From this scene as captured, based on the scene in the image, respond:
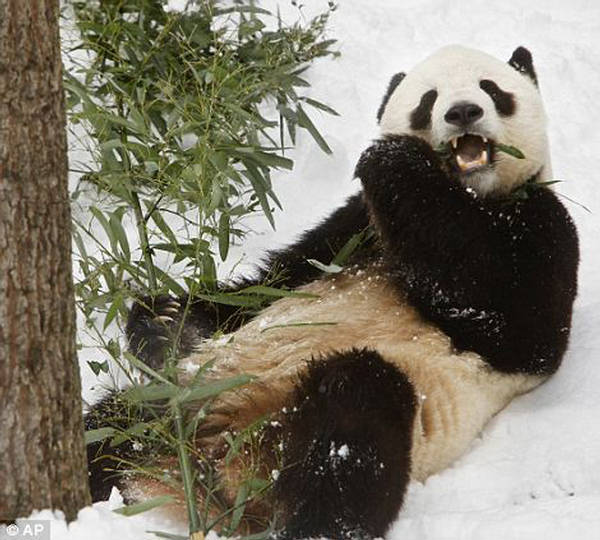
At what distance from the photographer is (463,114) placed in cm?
331

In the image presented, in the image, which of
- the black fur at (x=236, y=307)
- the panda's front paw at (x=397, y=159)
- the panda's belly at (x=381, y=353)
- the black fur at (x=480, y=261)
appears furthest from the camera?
the black fur at (x=236, y=307)

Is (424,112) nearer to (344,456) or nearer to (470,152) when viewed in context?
(470,152)

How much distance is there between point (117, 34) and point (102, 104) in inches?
12.8

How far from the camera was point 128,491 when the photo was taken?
2855 mm

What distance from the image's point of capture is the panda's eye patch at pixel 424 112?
11.9 ft

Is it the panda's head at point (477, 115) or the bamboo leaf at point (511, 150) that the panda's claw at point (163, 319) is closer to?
the panda's head at point (477, 115)

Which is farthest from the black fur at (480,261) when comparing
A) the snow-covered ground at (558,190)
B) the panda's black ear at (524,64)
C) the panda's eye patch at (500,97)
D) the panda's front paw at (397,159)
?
the panda's black ear at (524,64)

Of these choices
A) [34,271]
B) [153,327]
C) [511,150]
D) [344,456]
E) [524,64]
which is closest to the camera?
[34,271]

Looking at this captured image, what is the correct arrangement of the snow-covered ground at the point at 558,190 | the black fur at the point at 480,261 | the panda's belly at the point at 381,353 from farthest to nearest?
the black fur at the point at 480,261 < the panda's belly at the point at 381,353 < the snow-covered ground at the point at 558,190

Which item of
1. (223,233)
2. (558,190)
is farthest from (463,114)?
(558,190)

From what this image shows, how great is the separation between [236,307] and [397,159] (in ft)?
2.94

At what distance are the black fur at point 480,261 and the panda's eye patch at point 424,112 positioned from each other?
1.06ft

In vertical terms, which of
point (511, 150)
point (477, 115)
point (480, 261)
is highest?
point (477, 115)

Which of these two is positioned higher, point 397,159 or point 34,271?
point 397,159
